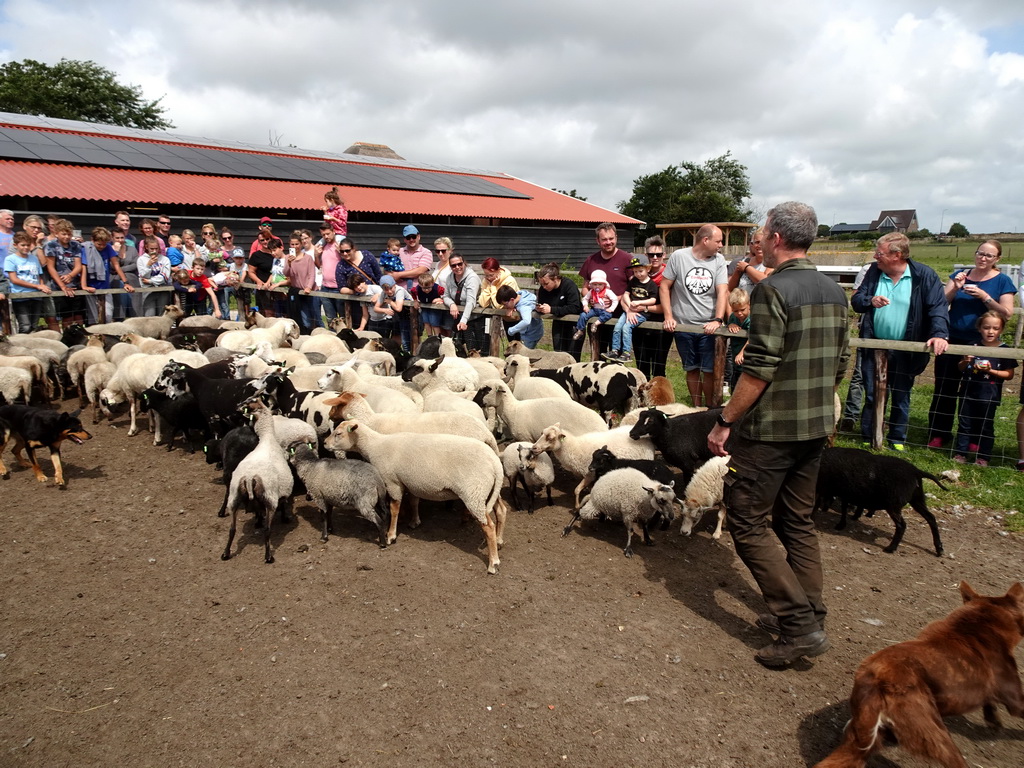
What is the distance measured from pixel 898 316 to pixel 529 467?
441 cm

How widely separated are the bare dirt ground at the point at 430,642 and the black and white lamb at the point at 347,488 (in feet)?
0.81

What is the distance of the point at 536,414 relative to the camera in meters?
6.61

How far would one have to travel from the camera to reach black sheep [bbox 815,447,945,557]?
4.93 metres

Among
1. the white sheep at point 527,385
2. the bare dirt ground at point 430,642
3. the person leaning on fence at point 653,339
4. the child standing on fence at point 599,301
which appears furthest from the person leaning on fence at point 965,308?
the white sheep at point 527,385

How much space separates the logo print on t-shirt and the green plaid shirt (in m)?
4.04

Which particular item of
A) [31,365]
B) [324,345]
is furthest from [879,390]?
[31,365]

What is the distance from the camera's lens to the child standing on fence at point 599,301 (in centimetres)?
838

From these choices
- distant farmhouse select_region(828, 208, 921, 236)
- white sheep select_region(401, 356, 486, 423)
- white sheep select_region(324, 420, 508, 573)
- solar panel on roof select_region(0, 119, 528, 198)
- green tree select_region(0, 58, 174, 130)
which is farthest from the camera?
distant farmhouse select_region(828, 208, 921, 236)

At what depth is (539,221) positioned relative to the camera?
35438 millimetres

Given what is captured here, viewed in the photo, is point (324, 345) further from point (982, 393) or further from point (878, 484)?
point (982, 393)

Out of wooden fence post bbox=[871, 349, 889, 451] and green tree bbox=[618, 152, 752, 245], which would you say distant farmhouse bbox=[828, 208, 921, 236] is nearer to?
green tree bbox=[618, 152, 752, 245]

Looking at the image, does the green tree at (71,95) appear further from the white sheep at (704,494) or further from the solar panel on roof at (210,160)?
the white sheep at (704,494)

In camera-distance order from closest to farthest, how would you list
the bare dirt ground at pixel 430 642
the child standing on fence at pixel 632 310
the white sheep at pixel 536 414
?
the bare dirt ground at pixel 430 642
the white sheep at pixel 536 414
the child standing on fence at pixel 632 310

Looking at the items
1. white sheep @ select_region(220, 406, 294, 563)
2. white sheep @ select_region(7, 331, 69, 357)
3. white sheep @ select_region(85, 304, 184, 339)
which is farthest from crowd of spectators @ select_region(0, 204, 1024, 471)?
white sheep @ select_region(220, 406, 294, 563)
